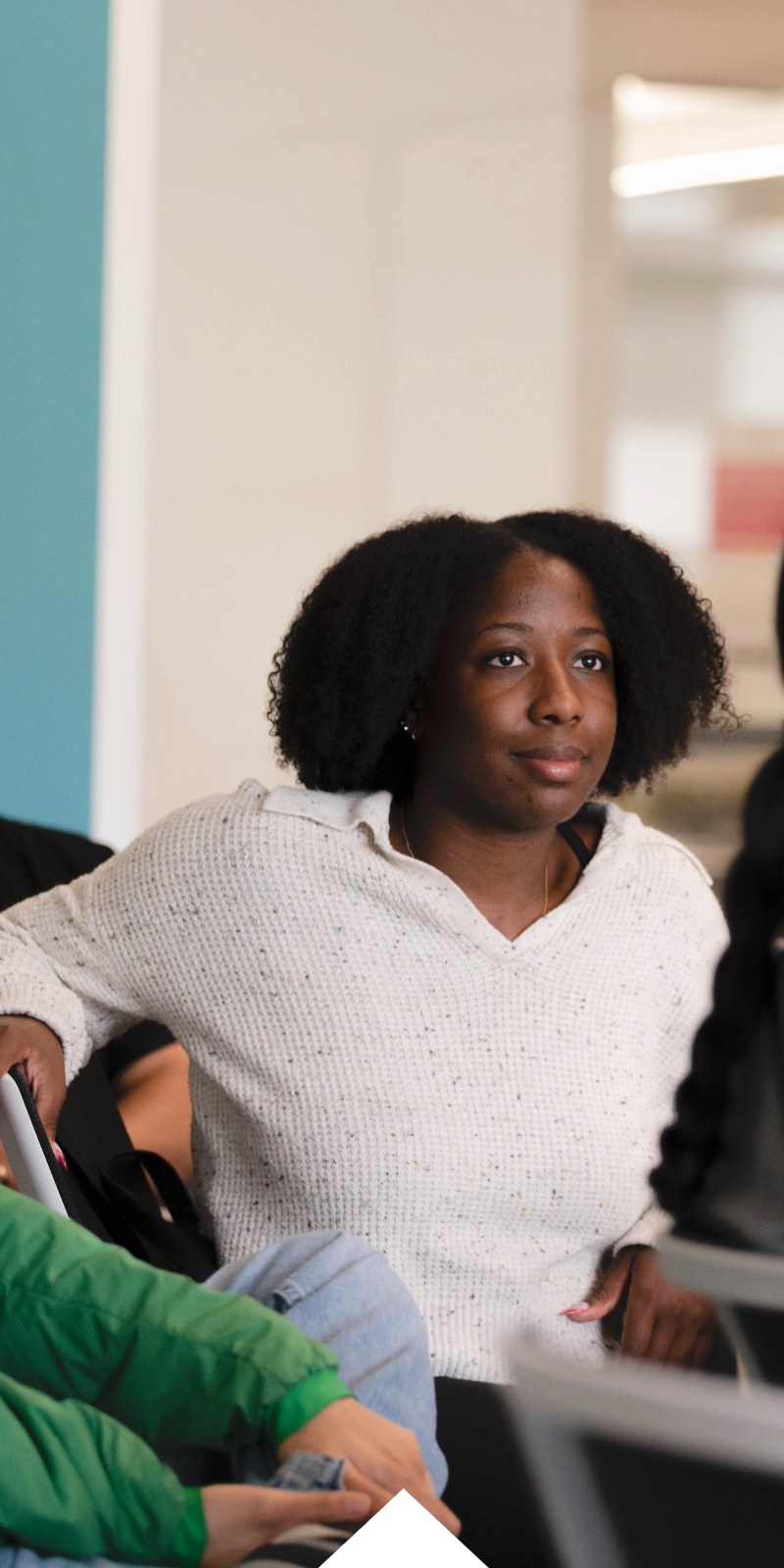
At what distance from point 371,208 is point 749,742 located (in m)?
0.53

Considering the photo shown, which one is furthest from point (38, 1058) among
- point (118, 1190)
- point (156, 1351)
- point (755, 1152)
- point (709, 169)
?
point (709, 169)

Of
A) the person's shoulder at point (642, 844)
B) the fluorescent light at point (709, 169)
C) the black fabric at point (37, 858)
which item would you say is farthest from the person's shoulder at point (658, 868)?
the black fabric at point (37, 858)

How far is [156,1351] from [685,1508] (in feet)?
0.85

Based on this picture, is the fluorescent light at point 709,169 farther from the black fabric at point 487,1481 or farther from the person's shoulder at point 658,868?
the black fabric at point 487,1481

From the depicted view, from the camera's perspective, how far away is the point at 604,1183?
2.17 feet

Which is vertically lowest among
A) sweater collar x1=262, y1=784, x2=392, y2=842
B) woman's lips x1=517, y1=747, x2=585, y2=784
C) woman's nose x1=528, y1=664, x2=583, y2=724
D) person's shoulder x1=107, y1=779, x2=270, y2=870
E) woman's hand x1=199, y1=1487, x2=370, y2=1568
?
woman's hand x1=199, y1=1487, x2=370, y2=1568

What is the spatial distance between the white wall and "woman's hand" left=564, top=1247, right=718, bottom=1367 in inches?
15.4

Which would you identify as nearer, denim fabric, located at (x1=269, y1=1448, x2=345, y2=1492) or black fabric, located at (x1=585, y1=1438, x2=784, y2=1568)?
black fabric, located at (x1=585, y1=1438, x2=784, y2=1568)

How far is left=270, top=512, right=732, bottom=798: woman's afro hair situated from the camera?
67 centimetres

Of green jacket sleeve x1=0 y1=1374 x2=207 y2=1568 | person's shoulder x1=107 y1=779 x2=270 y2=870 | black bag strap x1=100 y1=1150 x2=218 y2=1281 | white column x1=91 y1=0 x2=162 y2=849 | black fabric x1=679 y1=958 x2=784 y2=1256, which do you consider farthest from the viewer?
white column x1=91 y1=0 x2=162 y2=849

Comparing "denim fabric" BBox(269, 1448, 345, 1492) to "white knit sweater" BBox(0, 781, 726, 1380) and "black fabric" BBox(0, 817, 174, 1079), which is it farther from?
"black fabric" BBox(0, 817, 174, 1079)

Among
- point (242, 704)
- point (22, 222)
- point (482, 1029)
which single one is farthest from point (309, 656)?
point (22, 222)

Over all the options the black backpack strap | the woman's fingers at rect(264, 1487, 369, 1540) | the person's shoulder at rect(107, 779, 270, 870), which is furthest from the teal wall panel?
the woman's fingers at rect(264, 1487, 369, 1540)

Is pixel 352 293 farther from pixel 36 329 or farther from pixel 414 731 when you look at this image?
pixel 414 731
